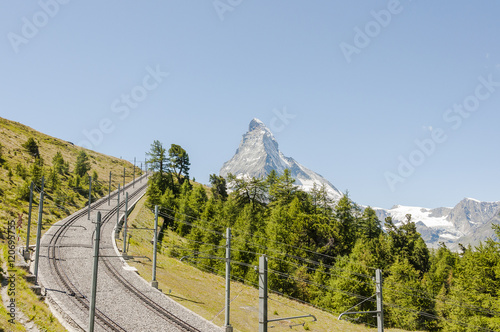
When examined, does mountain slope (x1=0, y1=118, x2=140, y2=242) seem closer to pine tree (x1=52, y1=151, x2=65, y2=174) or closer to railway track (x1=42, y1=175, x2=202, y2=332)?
pine tree (x1=52, y1=151, x2=65, y2=174)

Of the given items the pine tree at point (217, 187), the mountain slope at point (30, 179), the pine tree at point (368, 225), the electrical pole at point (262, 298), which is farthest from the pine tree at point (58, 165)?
the electrical pole at point (262, 298)

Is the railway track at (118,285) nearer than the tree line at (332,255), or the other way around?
the railway track at (118,285)

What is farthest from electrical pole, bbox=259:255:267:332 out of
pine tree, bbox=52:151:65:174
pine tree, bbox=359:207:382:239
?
pine tree, bbox=52:151:65:174

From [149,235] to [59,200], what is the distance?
18.2 m

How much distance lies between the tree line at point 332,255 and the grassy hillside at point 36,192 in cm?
1641

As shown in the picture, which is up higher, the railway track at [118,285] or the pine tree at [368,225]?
the pine tree at [368,225]

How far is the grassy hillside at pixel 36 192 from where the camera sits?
2281cm

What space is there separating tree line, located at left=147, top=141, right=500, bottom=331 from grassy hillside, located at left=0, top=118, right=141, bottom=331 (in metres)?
16.4

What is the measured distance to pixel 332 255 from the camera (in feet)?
199

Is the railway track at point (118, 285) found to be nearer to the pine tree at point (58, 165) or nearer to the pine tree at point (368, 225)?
the pine tree at point (58, 165)

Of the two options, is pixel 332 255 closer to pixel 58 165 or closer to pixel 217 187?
pixel 217 187

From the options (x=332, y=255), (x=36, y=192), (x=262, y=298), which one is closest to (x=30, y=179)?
(x=36, y=192)

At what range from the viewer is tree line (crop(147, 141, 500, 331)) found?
149 feet

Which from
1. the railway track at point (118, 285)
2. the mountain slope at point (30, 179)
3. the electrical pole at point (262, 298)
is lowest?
the railway track at point (118, 285)
